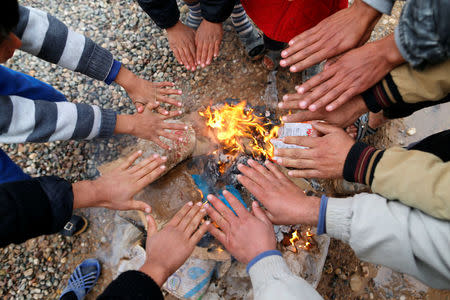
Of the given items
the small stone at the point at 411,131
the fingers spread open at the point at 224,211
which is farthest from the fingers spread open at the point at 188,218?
the small stone at the point at 411,131

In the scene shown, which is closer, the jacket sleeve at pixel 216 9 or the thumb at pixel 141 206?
the thumb at pixel 141 206

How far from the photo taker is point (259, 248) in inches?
76.9

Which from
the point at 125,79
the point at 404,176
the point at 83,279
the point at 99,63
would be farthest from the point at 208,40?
the point at 83,279

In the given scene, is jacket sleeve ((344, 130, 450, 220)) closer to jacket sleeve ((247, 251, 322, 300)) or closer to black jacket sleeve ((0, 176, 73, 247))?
jacket sleeve ((247, 251, 322, 300))

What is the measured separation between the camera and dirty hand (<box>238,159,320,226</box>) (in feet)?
6.49

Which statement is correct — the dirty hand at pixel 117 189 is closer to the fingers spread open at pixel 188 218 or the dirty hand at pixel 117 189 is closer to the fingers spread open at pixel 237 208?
the fingers spread open at pixel 188 218

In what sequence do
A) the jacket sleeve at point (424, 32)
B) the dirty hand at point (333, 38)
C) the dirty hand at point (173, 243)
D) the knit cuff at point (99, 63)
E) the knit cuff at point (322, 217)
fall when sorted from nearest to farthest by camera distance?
the jacket sleeve at point (424, 32) → the knit cuff at point (322, 217) → the dirty hand at point (173, 243) → the dirty hand at point (333, 38) → the knit cuff at point (99, 63)

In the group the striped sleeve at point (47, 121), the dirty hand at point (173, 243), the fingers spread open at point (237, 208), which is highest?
the striped sleeve at point (47, 121)

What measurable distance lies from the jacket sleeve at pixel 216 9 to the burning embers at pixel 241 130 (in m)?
0.91

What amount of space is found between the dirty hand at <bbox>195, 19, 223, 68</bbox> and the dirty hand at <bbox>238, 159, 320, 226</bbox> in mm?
1442

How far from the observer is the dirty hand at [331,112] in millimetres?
2225

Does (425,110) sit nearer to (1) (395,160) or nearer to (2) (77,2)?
(1) (395,160)

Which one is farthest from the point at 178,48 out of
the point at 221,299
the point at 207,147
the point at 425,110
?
the point at 425,110

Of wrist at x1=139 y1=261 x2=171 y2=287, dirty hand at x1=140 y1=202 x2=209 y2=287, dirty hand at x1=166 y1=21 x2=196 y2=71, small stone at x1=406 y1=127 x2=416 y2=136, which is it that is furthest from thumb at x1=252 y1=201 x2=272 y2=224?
small stone at x1=406 y1=127 x2=416 y2=136
